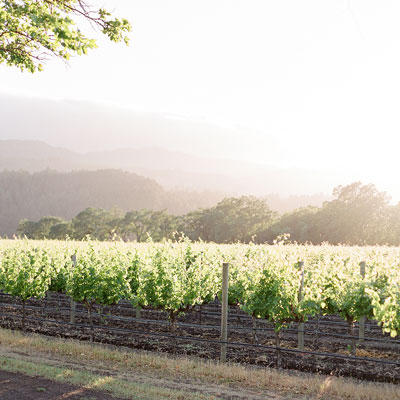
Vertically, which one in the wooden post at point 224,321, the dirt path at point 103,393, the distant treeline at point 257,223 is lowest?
the dirt path at point 103,393

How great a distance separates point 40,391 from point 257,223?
60.3 metres

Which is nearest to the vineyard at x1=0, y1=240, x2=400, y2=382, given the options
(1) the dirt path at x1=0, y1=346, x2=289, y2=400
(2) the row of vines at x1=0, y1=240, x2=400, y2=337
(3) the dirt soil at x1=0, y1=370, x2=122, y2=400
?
(2) the row of vines at x1=0, y1=240, x2=400, y2=337

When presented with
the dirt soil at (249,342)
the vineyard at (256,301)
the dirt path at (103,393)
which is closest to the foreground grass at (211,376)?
the dirt path at (103,393)

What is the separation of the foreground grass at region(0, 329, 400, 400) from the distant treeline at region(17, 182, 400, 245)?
38.1m

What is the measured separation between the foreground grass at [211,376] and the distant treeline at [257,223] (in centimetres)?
3805

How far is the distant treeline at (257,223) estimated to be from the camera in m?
57.2

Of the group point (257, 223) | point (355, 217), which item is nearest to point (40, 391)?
point (355, 217)

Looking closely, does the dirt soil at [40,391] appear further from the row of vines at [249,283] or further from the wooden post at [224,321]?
the row of vines at [249,283]

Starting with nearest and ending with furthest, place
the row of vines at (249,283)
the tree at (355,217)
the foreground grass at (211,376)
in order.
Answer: the foreground grass at (211,376) < the row of vines at (249,283) < the tree at (355,217)

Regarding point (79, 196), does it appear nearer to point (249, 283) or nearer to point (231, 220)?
point (231, 220)

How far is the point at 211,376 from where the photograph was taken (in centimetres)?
828

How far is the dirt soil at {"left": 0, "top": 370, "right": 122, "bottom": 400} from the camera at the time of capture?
685 centimetres

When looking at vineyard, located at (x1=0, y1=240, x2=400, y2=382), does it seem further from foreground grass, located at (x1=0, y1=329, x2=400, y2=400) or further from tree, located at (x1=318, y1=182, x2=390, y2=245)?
tree, located at (x1=318, y1=182, x2=390, y2=245)

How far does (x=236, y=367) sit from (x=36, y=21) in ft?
23.1
